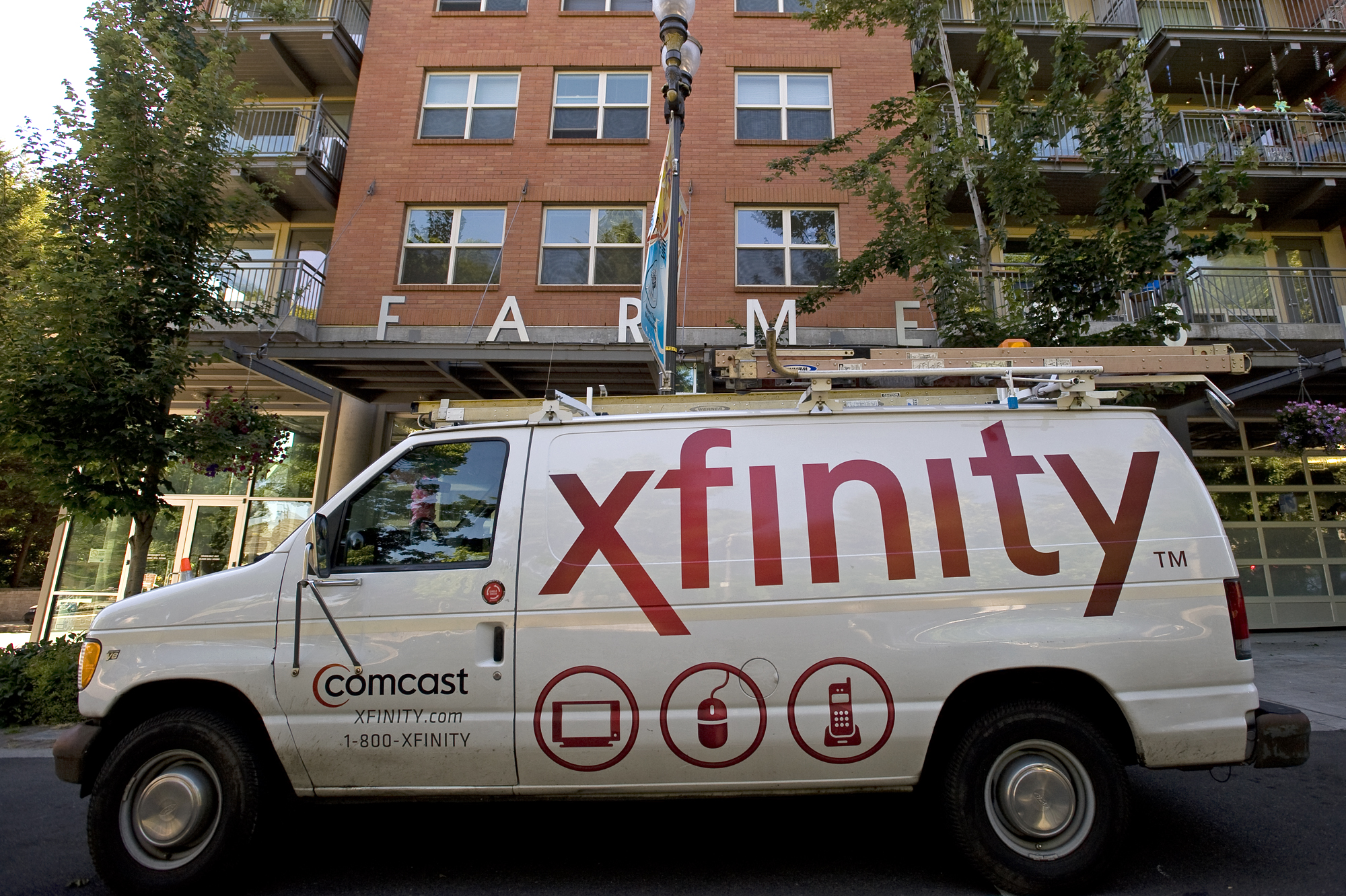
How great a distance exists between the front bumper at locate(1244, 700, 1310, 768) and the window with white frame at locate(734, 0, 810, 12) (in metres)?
14.7

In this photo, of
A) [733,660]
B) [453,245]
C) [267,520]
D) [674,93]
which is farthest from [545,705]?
[267,520]

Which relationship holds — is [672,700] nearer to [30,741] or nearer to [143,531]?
[30,741]

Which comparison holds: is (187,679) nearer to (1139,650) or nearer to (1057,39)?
(1139,650)

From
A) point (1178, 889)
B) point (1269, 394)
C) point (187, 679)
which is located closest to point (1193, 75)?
point (1269, 394)

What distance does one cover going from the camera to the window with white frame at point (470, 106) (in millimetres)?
13672

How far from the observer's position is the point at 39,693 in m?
7.33

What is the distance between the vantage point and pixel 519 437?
3.92 m

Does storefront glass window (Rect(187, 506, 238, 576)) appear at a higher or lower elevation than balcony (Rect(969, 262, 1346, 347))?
lower

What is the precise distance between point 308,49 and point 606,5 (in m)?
5.96

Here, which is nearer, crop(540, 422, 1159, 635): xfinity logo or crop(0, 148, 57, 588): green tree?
crop(540, 422, 1159, 635): xfinity logo

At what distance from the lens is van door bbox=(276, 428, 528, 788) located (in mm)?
3521

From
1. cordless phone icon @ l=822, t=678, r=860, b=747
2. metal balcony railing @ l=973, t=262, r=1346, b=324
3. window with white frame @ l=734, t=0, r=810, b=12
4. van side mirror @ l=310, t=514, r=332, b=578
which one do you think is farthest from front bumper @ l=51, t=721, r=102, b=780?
window with white frame @ l=734, t=0, r=810, b=12

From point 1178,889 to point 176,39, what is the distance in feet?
40.3

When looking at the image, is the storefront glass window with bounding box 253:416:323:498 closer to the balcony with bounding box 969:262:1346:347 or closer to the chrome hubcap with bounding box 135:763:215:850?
the chrome hubcap with bounding box 135:763:215:850
